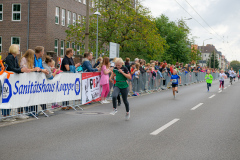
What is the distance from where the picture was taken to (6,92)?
9.48 m

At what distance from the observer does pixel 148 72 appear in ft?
75.2

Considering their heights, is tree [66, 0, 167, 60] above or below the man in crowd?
above

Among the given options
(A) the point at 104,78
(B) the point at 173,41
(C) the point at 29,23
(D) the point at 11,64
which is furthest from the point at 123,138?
(B) the point at 173,41

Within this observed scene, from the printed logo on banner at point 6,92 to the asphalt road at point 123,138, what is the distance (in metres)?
0.82

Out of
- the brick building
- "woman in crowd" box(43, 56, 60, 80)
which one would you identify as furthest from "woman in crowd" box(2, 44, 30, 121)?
the brick building

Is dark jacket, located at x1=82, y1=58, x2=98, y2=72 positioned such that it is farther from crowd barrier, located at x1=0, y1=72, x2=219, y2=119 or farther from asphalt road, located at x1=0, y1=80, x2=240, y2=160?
asphalt road, located at x1=0, y1=80, x2=240, y2=160

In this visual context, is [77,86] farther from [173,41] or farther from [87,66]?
[173,41]

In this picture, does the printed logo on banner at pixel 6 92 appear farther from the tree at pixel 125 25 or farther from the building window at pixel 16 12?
the building window at pixel 16 12

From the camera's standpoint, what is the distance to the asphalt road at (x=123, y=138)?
19.4 ft

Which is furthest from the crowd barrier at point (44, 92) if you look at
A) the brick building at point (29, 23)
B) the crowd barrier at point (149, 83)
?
the brick building at point (29, 23)

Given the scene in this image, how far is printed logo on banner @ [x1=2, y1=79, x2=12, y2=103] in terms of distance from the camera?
9406 mm

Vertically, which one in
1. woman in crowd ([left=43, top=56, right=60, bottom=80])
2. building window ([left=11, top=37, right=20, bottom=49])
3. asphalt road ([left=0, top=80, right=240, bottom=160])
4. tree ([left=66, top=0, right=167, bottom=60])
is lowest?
asphalt road ([left=0, top=80, right=240, bottom=160])

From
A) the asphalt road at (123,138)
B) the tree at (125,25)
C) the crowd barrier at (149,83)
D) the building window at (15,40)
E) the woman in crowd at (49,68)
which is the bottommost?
the asphalt road at (123,138)

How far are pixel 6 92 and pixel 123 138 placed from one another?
3760 millimetres
